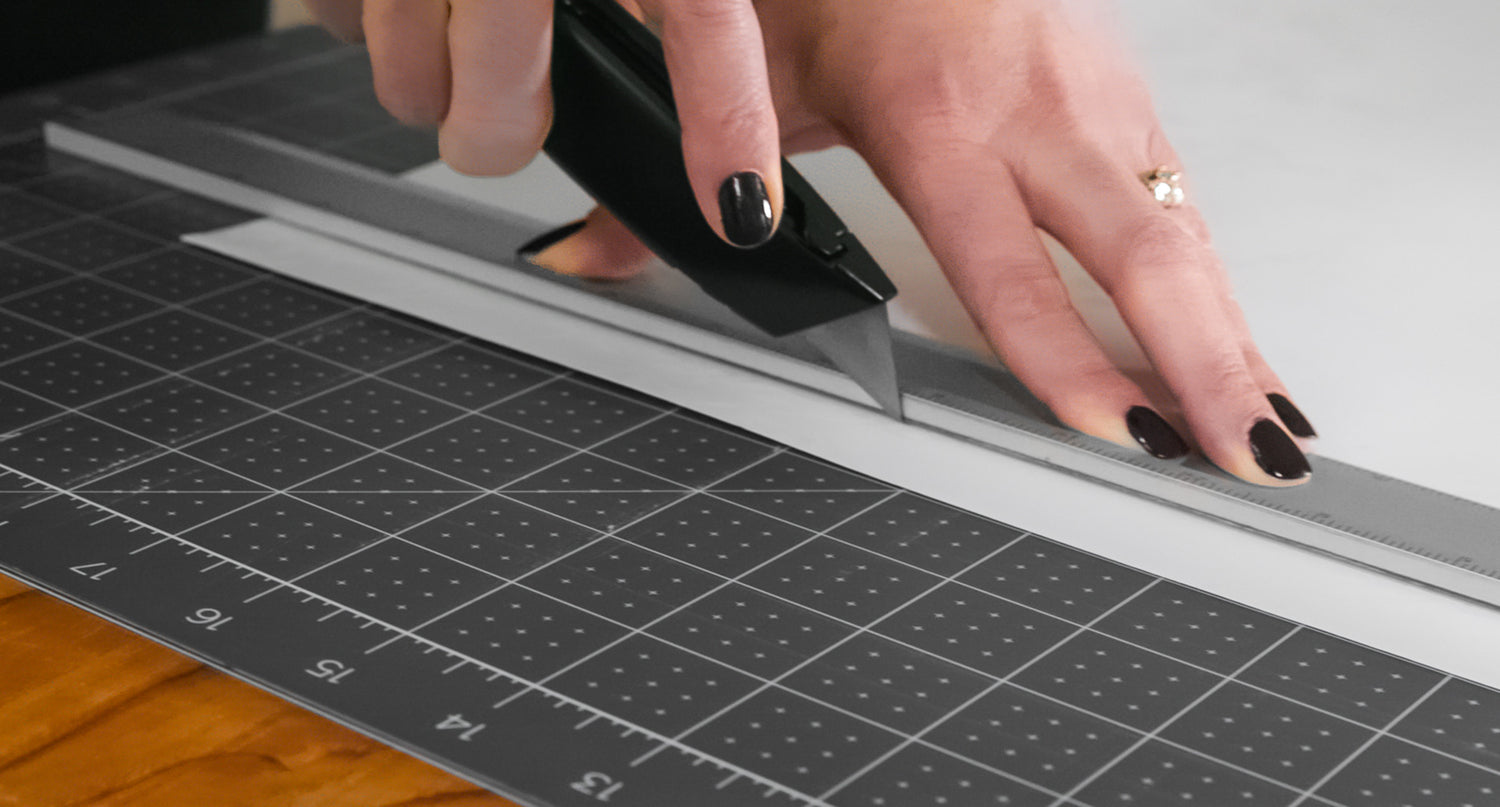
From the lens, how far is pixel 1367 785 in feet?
1.85

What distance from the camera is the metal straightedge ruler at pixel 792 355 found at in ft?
2.34

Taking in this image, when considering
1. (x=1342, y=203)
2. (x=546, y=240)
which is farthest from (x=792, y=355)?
(x=1342, y=203)

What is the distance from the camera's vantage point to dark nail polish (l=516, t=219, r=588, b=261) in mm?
978

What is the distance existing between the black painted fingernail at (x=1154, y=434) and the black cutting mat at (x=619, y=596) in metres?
0.09

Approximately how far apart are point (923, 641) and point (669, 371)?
28 centimetres

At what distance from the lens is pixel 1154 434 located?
77cm

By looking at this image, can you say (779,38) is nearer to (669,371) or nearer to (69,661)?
(669,371)

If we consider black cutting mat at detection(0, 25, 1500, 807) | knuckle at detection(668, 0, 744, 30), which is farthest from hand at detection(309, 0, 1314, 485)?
black cutting mat at detection(0, 25, 1500, 807)

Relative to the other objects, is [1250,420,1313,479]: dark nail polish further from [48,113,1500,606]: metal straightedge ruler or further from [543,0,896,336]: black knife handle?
[543,0,896,336]: black knife handle

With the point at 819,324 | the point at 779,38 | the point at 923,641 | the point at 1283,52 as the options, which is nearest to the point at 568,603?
the point at 923,641

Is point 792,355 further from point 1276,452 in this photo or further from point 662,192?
point 1276,452

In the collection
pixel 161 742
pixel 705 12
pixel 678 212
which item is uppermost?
pixel 705 12

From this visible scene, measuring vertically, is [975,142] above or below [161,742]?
above

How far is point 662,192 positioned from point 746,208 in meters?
0.09
